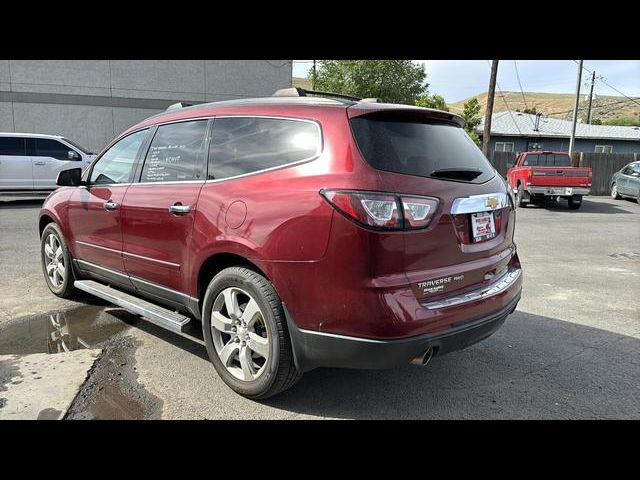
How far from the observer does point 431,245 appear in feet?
8.52

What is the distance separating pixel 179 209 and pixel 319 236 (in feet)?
4.09

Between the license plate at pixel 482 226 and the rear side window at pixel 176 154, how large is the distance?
72.4 inches

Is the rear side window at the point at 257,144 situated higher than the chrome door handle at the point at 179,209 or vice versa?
the rear side window at the point at 257,144

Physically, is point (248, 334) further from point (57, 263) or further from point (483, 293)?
point (57, 263)

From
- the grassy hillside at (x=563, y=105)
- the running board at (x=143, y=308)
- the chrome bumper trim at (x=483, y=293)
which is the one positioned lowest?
the running board at (x=143, y=308)

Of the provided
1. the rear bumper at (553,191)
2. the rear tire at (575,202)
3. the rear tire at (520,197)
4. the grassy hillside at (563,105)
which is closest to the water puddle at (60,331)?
the rear bumper at (553,191)

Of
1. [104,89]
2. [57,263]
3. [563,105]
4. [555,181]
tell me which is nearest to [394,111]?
[57,263]

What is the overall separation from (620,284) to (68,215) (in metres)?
6.49

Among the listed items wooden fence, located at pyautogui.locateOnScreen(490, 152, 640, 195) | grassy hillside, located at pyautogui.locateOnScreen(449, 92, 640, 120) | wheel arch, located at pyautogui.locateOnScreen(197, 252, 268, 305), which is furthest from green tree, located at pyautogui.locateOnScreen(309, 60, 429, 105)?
grassy hillside, located at pyautogui.locateOnScreen(449, 92, 640, 120)

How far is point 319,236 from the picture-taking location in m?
2.53

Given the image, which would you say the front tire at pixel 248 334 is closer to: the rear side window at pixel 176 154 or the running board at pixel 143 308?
the running board at pixel 143 308

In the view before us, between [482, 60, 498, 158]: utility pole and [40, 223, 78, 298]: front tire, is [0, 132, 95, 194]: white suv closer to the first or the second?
[40, 223, 78, 298]: front tire

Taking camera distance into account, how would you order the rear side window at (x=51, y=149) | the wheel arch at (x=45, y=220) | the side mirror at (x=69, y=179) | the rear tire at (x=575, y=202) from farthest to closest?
the rear tire at (x=575, y=202) < the rear side window at (x=51, y=149) < the wheel arch at (x=45, y=220) < the side mirror at (x=69, y=179)

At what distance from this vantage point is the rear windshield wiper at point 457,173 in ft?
9.03
